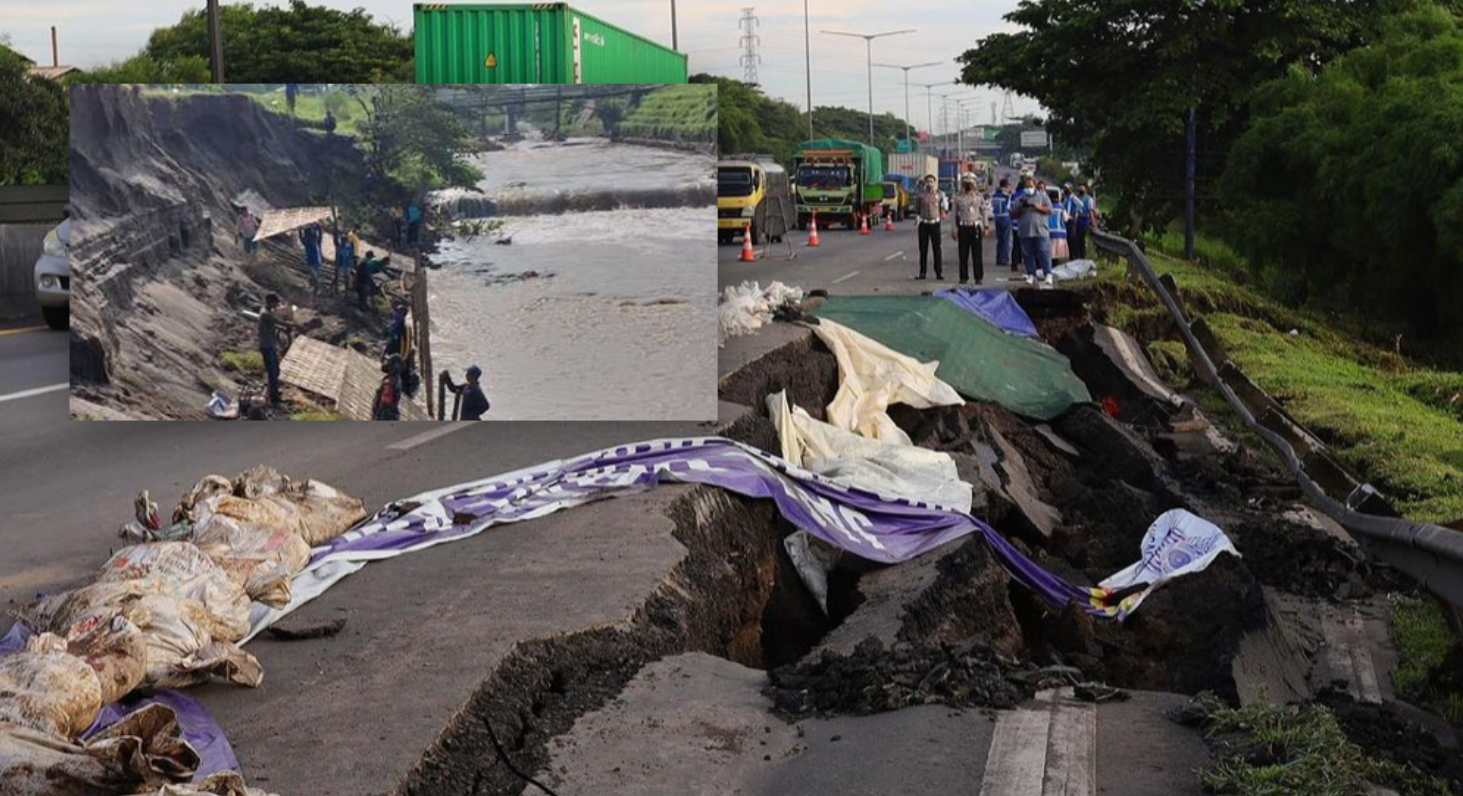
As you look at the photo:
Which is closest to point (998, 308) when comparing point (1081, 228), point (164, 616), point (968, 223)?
point (968, 223)

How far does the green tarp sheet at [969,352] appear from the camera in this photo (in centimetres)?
1622

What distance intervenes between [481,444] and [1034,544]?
3973 millimetres

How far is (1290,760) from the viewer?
215 inches

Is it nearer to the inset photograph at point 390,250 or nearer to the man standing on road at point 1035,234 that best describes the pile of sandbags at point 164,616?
the inset photograph at point 390,250

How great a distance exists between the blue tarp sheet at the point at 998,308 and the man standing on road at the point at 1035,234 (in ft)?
8.42

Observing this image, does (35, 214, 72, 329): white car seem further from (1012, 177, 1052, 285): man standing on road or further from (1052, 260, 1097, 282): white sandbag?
(1052, 260, 1097, 282): white sandbag

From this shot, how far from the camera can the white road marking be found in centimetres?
541

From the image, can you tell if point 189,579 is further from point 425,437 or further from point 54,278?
point 54,278

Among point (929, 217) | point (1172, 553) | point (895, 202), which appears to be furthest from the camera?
point (895, 202)

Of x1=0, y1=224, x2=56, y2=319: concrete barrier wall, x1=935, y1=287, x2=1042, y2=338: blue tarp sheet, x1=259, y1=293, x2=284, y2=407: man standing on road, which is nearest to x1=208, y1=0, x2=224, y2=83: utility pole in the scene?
x1=0, y1=224, x2=56, y2=319: concrete barrier wall

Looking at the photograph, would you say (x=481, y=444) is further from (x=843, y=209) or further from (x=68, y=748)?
(x=843, y=209)

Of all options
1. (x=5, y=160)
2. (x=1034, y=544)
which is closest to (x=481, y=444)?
(x=1034, y=544)

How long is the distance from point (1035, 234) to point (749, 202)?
16975 mm

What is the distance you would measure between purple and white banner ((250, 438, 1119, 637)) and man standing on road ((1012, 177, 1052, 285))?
14619 millimetres
